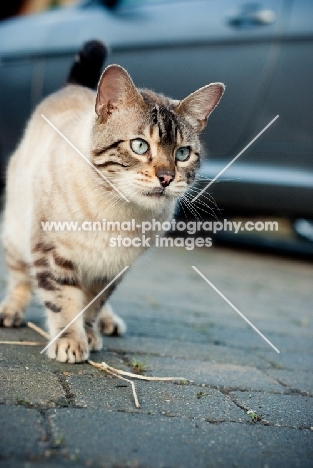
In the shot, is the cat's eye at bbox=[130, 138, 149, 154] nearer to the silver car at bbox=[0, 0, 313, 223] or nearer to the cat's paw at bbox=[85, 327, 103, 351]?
the cat's paw at bbox=[85, 327, 103, 351]

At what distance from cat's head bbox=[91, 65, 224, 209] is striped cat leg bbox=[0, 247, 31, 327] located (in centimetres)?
77

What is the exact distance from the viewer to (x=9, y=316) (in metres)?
2.67

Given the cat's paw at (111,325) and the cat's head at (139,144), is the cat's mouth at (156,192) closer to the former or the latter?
the cat's head at (139,144)

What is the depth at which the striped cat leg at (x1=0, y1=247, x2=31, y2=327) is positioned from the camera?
2668 millimetres

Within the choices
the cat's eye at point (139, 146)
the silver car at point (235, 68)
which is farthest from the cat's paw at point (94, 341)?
the silver car at point (235, 68)

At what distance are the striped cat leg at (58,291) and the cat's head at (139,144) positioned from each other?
374mm

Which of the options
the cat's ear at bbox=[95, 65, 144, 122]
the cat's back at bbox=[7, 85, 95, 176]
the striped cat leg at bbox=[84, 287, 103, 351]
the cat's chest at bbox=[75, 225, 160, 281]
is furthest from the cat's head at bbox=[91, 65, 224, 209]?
the striped cat leg at bbox=[84, 287, 103, 351]

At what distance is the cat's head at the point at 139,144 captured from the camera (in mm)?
2295

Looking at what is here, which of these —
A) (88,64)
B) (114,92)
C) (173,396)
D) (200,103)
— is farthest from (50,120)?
(173,396)

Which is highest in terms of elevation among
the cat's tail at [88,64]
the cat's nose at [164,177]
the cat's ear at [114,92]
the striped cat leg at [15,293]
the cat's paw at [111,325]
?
the cat's tail at [88,64]

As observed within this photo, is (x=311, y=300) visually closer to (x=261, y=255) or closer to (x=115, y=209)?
(x=261, y=255)

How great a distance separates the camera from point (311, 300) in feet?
13.4

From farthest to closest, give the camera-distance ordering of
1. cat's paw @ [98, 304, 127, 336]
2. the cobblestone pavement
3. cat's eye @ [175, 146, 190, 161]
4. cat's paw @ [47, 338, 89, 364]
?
cat's paw @ [98, 304, 127, 336], cat's eye @ [175, 146, 190, 161], cat's paw @ [47, 338, 89, 364], the cobblestone pavement

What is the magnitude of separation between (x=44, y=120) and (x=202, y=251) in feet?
8.66
